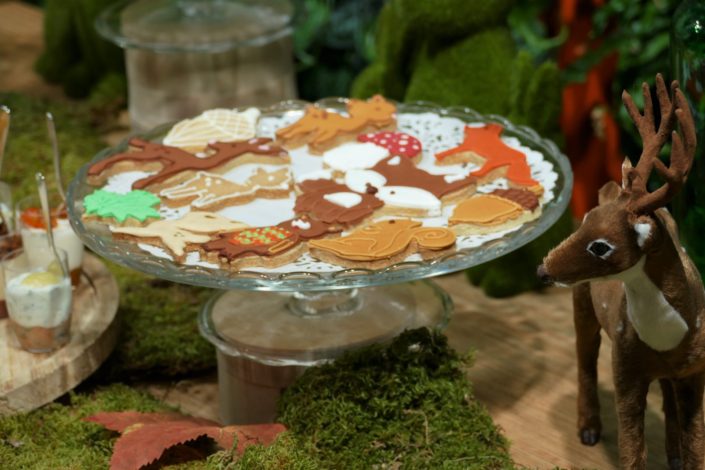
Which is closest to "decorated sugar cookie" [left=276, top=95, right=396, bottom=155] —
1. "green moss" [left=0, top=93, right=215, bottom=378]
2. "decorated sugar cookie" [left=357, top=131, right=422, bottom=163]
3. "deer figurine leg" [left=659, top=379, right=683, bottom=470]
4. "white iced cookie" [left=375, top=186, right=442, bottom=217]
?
"decorated sugar cookie" [left=357, top=131, right=422, bottom=163]

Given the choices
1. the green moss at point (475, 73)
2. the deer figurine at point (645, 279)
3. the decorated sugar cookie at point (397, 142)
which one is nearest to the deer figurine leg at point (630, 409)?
the deer figurine at point (645, 279)

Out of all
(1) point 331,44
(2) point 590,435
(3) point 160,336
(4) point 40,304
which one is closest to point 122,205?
(4) point 40,304

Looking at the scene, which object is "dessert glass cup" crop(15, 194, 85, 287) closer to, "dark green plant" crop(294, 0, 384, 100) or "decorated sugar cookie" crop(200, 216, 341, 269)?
"decorated sugar cookie" crop(200, 216, 341, 269)

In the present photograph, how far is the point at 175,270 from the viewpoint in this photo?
5.53ft

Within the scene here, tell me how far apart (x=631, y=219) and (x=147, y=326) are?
1185 millimetres

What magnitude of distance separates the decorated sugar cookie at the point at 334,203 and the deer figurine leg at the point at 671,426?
1.75 ft

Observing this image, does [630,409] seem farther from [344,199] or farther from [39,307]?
[39,307]

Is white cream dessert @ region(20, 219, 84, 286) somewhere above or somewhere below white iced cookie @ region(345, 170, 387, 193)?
below

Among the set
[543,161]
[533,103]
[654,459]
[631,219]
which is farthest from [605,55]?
[631,219]

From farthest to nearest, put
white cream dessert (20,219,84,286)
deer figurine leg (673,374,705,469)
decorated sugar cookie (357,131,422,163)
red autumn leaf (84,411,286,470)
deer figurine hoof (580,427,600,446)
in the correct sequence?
white cream dessert (20,219,84,286), decorated sugar cookie (357,131,422,163), deer figurine hoof (580,427,600,446), red autumn leaf (84,411,286,470), deer figurine leg (673,374,705,469)

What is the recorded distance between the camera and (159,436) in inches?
70.3

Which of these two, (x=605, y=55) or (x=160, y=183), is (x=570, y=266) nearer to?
(x=160, y=183)

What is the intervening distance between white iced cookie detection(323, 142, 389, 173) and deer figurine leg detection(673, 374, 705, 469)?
676 mm

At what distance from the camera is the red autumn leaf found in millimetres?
1733
